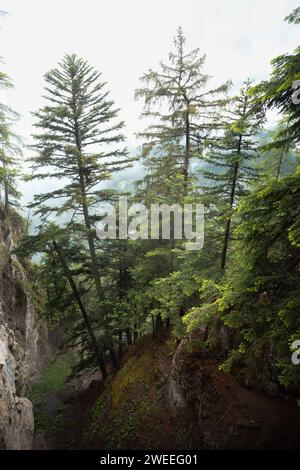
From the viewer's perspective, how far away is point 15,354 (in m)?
15.8

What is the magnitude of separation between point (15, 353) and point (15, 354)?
7 centimetres

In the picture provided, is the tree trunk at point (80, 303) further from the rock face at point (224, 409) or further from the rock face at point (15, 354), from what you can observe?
the rock face at point (224, 409)

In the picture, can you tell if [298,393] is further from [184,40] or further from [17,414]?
[184,40]

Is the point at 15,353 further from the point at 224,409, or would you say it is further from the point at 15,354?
the point at 224,409

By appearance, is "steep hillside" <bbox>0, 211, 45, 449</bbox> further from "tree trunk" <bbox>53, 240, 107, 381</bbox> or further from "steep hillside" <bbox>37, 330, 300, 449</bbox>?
"tree trunk" <bbox>53, 240, 107, 381</bbox>

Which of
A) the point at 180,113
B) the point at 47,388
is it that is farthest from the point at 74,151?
the point at 47,388

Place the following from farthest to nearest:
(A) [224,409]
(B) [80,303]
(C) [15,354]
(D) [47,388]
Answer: (D) [47,388] < (B) [80,303] < (C) [15,354] < (A) [224,409]

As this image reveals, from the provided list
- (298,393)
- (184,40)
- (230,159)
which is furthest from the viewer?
(184,40)

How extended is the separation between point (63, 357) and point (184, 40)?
30643 millimetres

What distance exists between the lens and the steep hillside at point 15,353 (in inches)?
453

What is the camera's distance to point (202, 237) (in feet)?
41.4

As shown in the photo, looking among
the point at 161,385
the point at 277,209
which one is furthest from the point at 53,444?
the point at 277,209

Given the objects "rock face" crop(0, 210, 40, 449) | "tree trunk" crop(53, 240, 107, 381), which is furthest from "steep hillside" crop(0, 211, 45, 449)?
"tree trunk" crop(53, 240, 107, 381)
